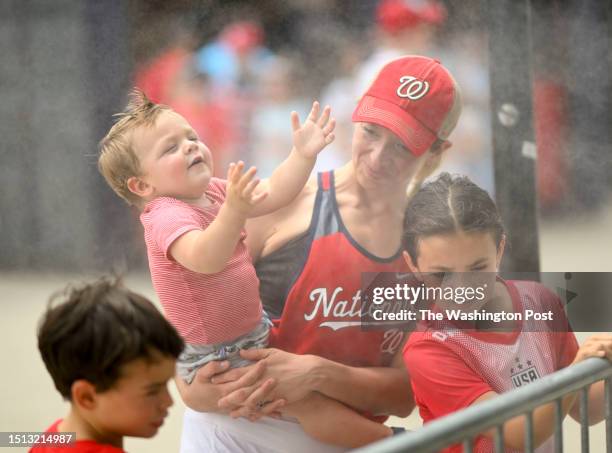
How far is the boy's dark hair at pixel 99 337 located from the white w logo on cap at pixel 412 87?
1189 mm

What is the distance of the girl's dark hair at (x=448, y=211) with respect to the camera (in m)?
2.69

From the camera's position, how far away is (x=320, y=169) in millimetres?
2725

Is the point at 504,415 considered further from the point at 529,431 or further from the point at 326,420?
the point at 326,420

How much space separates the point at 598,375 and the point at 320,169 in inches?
37.4

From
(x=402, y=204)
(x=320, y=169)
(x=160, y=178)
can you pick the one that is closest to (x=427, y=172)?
(x=402, y=204)

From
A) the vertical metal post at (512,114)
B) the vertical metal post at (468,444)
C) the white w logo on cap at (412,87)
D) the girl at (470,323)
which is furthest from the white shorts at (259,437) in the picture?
the vertical metal post at (468,444)

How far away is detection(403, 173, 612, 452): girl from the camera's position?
262 cm

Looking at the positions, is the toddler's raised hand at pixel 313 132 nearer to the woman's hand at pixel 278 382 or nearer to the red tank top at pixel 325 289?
the red tank top at pixel 325 289

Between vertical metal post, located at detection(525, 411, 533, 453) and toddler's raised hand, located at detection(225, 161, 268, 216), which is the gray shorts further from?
vertical metal post, located at detection(525, 411, 533, 453)

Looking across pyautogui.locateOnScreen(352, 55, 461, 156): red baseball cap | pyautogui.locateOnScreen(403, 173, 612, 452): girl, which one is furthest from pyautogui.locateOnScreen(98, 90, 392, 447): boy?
pyautogui.locateOnScreen(403, 173, 612, 452): girl

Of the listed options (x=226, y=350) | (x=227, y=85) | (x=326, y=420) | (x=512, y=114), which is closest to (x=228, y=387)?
(x=226, y=350)

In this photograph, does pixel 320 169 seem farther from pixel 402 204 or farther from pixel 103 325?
A: pixel 103 325

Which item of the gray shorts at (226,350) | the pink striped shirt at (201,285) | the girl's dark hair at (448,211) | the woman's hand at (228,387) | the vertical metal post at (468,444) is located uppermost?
the girl's dark hair at (448,211)

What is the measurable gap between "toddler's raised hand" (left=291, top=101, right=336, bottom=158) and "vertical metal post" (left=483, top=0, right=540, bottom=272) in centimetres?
44
